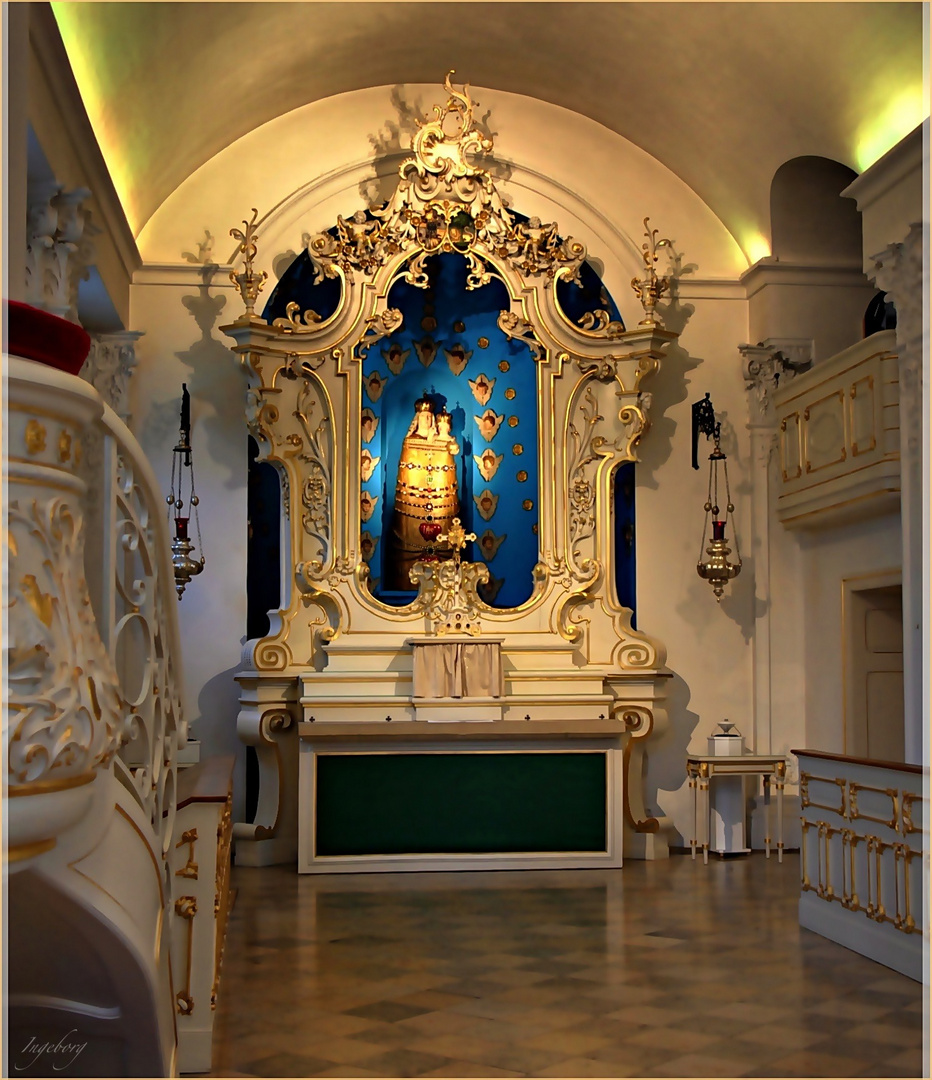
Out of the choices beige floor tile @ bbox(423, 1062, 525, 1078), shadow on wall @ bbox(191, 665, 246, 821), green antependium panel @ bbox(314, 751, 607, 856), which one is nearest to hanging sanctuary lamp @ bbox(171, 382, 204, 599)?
shadow on wall @ bbox(191, 665, 246, 821)

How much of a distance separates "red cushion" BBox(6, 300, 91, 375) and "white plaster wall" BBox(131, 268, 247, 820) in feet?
20.1

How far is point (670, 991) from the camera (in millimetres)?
4746

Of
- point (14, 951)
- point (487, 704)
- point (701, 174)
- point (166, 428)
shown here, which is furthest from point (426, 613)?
point (14, 951)

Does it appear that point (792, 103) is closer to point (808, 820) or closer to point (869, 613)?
point (869, 613)

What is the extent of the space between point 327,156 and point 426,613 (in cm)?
344

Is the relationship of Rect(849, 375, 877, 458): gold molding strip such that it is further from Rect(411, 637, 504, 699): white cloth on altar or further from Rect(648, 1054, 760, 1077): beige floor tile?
Rect(648, 1054, 760, 1077): beige floor tile

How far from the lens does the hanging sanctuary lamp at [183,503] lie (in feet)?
26.1

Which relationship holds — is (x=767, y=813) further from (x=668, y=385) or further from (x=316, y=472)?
(x=316, y=472)

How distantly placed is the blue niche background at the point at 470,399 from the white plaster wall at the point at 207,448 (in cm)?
51

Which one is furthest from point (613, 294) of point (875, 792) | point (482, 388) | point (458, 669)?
point (875, 792)

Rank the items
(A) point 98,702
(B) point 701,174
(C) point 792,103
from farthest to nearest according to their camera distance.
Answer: (B) point 701,174, (C) point 792,103, (A) point 98,702

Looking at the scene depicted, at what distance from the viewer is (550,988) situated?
189 inches

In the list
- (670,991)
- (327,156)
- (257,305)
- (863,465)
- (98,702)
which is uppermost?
(327,156)

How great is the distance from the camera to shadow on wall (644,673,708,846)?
8734 millimetres
